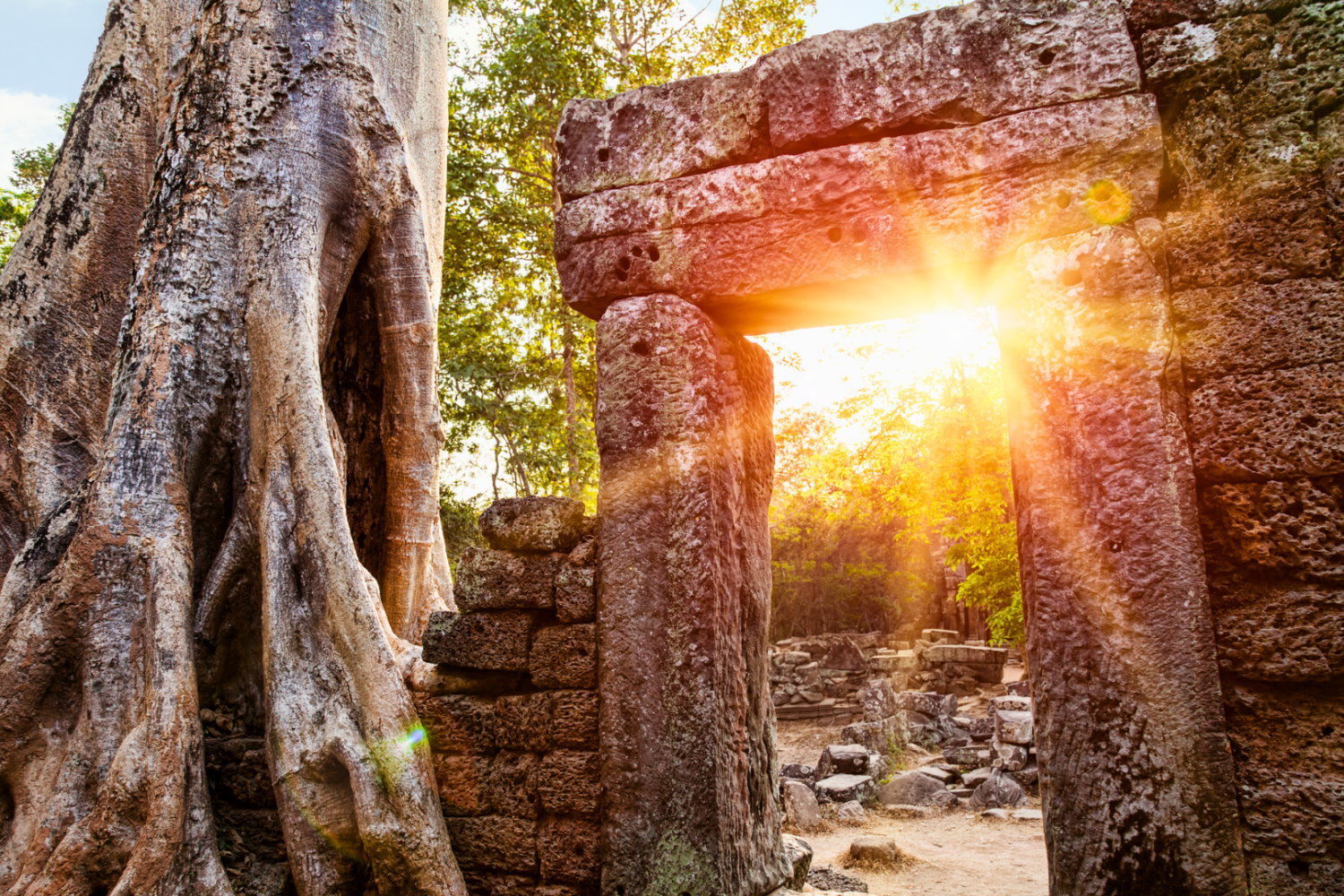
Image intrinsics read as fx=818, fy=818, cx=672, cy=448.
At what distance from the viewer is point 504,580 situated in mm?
2963

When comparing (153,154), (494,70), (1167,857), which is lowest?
(1167,857)

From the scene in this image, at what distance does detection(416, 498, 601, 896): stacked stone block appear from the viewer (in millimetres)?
2748

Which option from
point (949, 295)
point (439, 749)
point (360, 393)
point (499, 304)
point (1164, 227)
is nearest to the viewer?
point (1164, 227)

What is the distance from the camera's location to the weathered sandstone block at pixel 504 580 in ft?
9.59

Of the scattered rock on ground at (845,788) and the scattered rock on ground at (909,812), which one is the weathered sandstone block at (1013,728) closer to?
the scattered rock on ground at (909,812)

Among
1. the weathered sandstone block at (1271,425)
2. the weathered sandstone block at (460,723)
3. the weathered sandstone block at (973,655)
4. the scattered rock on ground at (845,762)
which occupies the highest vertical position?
the weathered sandstone block at (1271,425)

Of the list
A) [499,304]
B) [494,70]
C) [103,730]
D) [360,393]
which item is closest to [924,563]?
[499,304]

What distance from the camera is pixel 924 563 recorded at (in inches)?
736

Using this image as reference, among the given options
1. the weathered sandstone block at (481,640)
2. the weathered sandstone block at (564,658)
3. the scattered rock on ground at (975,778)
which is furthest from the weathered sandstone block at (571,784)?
the scattered rock on ground at (975,778)

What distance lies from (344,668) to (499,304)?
978cm

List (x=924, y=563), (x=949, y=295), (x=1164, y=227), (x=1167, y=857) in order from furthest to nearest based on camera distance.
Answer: (x=924, y=563) → (x=949, y=295) → (x=1164, y=227) → (x=1167, y=857)

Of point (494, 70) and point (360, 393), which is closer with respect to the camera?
point (360, 393)

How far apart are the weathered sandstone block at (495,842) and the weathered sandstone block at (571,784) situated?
0.13 meters

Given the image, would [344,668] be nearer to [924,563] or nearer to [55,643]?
[55,643]
